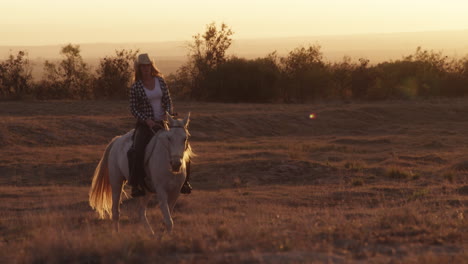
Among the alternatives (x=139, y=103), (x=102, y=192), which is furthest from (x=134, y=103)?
(x=102, y=192)

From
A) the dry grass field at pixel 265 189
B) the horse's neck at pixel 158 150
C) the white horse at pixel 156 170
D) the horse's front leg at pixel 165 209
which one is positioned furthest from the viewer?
the horse's neck at pixel 158 150

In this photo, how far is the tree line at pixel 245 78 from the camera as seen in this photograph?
49.4m

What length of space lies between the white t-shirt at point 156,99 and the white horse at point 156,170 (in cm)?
38

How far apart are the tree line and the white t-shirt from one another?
36783 mm

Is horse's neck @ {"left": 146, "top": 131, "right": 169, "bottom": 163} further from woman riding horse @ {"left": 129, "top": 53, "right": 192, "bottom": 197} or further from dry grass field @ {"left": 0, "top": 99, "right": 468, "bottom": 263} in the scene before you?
dry grass field @ {"left": 0, "top": 99, "right": 468, "bottom": 263}

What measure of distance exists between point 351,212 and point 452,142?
19218 mm

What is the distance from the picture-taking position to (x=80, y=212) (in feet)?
42.2

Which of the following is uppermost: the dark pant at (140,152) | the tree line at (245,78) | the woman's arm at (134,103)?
the woman's arm at (134,103)

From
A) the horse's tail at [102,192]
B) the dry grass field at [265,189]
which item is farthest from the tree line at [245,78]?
the horse's tail at [102,192]

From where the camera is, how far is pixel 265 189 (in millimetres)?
17094

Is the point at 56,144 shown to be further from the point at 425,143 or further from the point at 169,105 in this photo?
the point at 169,105

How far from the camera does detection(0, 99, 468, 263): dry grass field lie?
7.59 meters

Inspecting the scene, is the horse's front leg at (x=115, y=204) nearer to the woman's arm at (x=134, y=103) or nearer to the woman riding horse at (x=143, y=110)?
the woman riding horse at (x=143, y=110)

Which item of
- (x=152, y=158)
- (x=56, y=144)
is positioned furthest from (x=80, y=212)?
(x=56, y=144)
